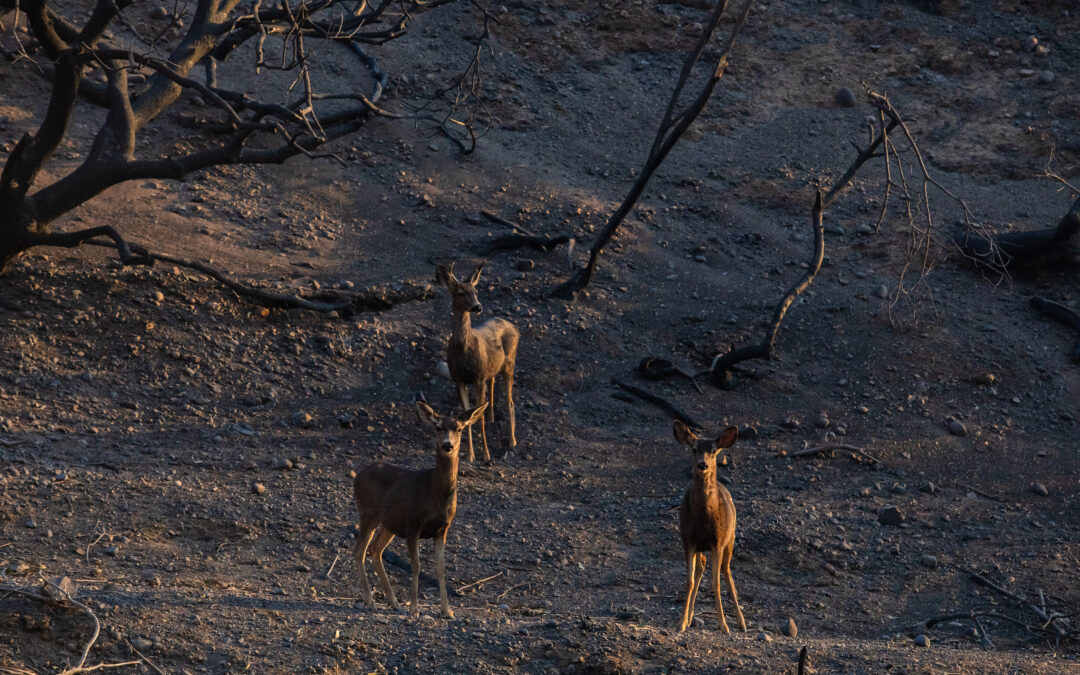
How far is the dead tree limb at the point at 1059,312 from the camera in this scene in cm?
1677

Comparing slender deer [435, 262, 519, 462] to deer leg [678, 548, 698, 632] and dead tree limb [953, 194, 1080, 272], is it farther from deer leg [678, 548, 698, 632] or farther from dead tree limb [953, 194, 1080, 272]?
dead tree limb [953, 194, 1080, 272]

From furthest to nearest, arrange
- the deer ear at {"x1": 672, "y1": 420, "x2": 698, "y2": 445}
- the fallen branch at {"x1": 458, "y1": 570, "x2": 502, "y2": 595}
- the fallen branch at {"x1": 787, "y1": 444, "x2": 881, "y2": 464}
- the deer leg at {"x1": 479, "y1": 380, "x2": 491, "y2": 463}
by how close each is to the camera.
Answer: the fallen branch at {"x1": 787, "y1": 444, "x2": 881, "y2": 464}
the deer leg at {"x1": 479, "y1": 380, "x2": 491, "y2": 463}
the fallen branch at {"x1": 458, "y1": 570, "x2": 502, "y2": 595}
the deer ear at {"x1": 672, "y1": 420, "x2": 698, "y2": 445}

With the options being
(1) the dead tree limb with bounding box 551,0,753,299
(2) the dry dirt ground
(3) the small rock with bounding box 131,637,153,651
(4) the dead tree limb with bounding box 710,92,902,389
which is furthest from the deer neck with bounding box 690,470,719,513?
(1) the dead tree limb with bounding box 551,0,753,299

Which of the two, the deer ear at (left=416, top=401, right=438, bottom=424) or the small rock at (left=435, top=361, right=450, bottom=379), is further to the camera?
the small rock at (left=435, top=361, right=450, bottom=379)

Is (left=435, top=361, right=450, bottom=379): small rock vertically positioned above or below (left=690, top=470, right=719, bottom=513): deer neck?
below

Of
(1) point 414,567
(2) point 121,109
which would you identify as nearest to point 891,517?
(1) point 414,567

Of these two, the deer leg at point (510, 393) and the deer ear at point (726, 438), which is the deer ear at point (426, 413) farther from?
the deer leg at point (510, 393)

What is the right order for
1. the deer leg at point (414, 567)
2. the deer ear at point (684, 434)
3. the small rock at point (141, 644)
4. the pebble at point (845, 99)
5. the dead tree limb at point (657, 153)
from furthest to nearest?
the pebble at point (845, 99)
the dead tree limb at point (657, 153)
the deer ear at point (684, 434)
the deer leg at point (414, 567)
the small rock at point (141, 644)

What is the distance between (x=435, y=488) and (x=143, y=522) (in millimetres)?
2816

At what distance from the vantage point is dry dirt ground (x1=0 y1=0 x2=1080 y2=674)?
26.5 feet

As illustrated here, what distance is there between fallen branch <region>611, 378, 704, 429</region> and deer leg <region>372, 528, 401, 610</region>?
5.95 m

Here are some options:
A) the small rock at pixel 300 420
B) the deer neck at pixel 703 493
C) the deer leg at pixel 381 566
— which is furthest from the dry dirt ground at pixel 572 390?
the deer neck at pixel 703 493

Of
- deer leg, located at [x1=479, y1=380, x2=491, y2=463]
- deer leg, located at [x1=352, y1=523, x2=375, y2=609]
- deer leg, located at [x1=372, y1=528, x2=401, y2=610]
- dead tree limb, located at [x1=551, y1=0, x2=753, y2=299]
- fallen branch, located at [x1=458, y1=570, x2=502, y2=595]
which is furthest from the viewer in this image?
dead tree limb, located at [x1=551, y1=0, x2=753, y2=299]

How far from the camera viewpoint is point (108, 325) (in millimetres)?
12648
